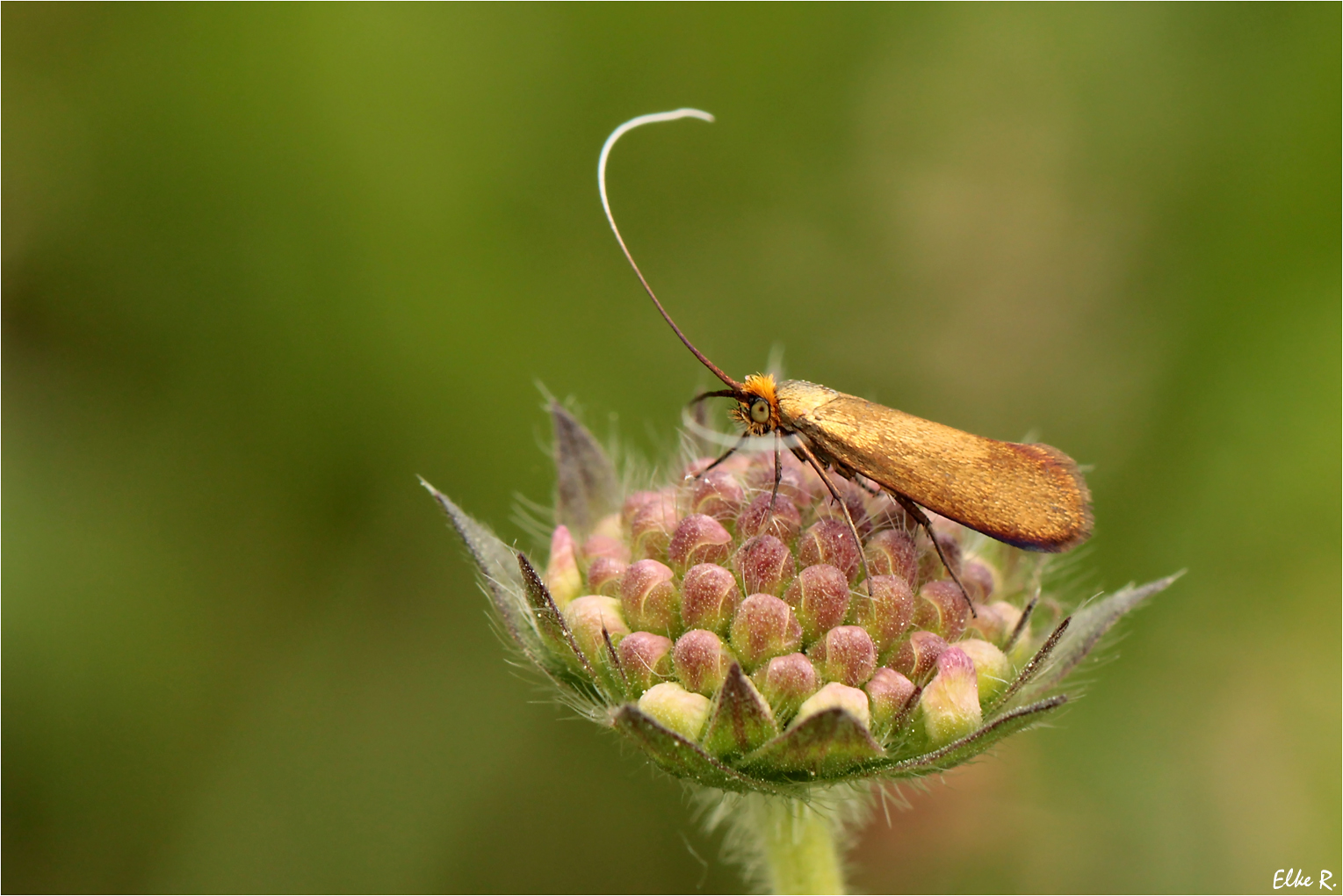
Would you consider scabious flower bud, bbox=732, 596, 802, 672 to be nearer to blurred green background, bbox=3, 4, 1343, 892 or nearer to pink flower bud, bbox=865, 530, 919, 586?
pink flower bud, bbox=865, 530, 919, 586

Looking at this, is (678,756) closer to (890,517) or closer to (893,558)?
(893,558)

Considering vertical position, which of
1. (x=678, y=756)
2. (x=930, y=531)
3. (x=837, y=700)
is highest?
(x=930, y=531)

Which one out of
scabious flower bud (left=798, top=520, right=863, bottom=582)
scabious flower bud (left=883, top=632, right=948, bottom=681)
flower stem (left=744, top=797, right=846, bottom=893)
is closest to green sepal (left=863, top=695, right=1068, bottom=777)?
scabious flower bud (left=883, top=632, right=948, bottom=681)

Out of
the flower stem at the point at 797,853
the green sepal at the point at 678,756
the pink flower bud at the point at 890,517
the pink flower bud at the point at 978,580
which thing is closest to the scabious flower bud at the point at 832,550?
the pink flower bud at the point at 890,517

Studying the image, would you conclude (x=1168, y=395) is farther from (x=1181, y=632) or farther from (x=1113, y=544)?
(x=1181, y=632)

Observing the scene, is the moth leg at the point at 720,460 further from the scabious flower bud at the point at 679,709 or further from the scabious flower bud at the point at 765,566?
the scabious flower bud at the point at 679,709

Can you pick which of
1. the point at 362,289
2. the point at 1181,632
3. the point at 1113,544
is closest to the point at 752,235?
the point at 362,289

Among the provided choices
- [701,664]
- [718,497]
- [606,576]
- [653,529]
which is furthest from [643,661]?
[718,497]
